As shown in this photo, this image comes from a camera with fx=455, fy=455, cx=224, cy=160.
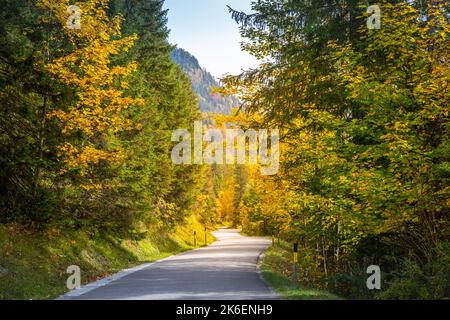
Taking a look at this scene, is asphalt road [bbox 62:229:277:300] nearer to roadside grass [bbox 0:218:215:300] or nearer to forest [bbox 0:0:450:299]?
roadside grass [bbox 0:218:215:300]

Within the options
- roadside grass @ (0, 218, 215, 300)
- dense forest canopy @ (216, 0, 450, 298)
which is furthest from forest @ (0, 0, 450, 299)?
roadside grass @ (0, 218, 215, 300)

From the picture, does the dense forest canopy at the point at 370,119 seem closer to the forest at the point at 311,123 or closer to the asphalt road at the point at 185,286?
the forest at the point at 311,123

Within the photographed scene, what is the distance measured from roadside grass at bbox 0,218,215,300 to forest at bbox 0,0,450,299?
53cm

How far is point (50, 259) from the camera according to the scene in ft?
51.0

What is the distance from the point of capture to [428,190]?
37.8 feet

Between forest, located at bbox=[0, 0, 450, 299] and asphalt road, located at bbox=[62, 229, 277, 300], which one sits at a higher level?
forest, located at bbox=[0, 0, 450, 299]

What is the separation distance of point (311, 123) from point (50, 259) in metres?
10.4

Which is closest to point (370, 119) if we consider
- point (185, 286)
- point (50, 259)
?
point (185, 286)

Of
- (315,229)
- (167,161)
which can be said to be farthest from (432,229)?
(167,161)

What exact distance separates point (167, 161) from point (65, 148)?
17.1 m

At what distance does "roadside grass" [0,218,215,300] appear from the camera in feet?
39.9

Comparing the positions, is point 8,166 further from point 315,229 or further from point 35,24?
point 315,229

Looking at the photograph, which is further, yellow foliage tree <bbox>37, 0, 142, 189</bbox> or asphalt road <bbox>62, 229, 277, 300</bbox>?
yellow foliage tree <bbox>37, 0, 142, 189</bbox>

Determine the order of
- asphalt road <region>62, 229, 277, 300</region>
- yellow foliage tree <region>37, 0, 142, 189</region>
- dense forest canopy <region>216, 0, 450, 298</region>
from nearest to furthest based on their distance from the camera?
1. asphalt road <region>62, 229, 277, 300</region>
2. dense forest canopy <region>216, 0, 450, 298</region>
3. yellow foliage tree <region>37, 0, 142, 189</region>
